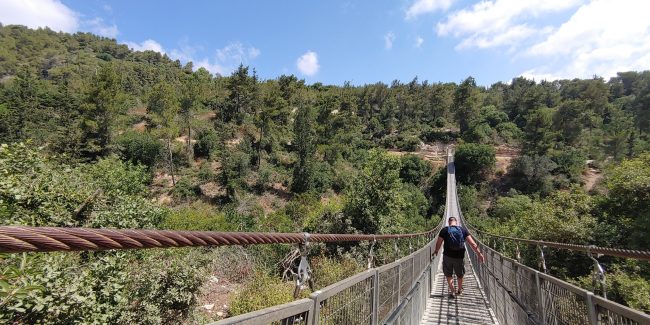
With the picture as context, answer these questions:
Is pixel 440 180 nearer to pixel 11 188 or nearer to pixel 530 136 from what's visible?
pixel 530 136

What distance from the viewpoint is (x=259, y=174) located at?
3959 cm

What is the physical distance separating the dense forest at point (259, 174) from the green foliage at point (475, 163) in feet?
0.72

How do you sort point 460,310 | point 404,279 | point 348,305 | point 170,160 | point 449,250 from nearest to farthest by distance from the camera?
point 348,305
point 404,279
point 449,250
point 460,310
point 170,160

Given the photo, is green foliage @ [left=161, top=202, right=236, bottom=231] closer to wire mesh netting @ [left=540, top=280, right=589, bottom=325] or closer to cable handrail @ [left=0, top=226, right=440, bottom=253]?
wire mesh netting @ [left=540, top=280, right=589, bottom=325]

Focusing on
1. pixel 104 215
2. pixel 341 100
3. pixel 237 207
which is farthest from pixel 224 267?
pixel 341 100

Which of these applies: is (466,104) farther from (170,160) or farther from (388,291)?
(388,291)

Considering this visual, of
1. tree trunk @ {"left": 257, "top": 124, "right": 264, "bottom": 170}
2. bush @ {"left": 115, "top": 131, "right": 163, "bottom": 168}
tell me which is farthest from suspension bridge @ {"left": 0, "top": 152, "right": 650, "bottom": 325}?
bush @ {"left": 115, "top": 131, "right": 163, "bottom": 168}

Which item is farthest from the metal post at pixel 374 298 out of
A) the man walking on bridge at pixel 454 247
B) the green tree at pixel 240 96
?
the green tree at pixel 240 96

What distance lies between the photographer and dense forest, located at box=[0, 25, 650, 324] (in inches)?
297

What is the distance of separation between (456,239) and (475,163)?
158 feet

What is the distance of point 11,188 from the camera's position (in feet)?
20.6

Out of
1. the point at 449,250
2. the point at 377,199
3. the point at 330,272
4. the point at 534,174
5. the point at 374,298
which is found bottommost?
the point at 330,272

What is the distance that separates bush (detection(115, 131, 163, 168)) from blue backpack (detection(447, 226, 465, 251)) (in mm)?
37841

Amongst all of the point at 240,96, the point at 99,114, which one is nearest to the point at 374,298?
the point at 99,114
